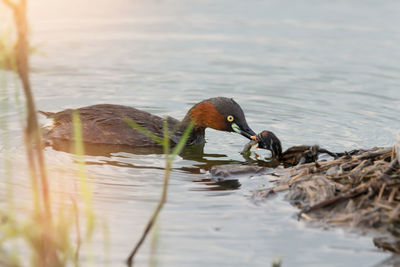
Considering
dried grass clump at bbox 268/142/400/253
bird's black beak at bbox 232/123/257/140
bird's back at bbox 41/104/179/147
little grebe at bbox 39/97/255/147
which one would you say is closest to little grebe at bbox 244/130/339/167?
bird's black beak at bbox 232/123/257/140

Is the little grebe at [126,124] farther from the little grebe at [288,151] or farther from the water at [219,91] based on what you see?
the little grebe at [288,151]

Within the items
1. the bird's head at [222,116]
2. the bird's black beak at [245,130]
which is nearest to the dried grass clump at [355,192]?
the bird's black beak at [245,130]

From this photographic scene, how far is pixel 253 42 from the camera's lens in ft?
48.1

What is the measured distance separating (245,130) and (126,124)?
1.54m

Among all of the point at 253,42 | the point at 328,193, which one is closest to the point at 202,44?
the point at 253,42

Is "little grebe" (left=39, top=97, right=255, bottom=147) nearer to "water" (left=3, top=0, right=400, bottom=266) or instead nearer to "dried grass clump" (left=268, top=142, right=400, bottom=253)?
"water" (left=3, top=0, right=400, bottom=266)

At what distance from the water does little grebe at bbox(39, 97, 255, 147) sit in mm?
343

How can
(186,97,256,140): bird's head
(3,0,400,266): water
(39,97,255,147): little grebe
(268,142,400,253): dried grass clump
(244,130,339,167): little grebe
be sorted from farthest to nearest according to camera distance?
1. (186,97,256,140): bird's head
2. (39,97,255,147): little grebe
3. (244,130,339,167): little grebe
4. (268,142,400,253): dried grass clump
5. (3,0,400,266): water

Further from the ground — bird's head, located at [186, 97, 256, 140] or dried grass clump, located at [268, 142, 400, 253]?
bird's head, located at [186, 97, 256, 140]

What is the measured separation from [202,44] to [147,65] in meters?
1.93

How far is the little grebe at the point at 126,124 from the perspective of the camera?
892 cm

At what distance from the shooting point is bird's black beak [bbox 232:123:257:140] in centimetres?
898

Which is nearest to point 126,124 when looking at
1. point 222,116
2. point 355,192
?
point 222,116

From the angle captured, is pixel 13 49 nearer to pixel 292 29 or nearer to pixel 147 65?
pixel 147 65
